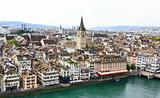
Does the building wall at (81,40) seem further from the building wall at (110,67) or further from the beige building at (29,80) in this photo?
the beige building at (29,80)

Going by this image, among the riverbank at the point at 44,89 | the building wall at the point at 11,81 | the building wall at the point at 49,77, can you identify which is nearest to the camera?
the riverbank at the point at 44,89

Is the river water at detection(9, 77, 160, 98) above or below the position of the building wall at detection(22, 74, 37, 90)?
below

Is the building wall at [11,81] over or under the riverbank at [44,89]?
over

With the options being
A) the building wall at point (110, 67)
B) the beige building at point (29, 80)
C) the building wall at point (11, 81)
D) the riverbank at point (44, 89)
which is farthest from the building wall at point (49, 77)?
the building wall at point (110, 67)

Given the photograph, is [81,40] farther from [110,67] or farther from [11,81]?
[11,81]

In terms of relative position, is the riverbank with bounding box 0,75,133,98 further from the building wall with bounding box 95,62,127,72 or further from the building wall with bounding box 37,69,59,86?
the building wall with bounding box 95,62,127,72

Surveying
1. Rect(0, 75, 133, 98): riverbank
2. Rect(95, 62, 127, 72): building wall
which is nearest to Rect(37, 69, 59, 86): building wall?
Rect(0, 75, 133, 98): riverbank
